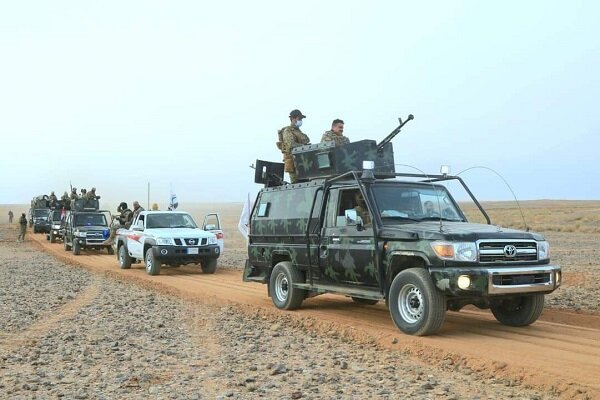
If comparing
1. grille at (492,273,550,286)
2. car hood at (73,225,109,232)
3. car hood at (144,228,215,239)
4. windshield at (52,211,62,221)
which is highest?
windshield at (52,211,62,221)

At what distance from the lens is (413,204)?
30.7 ft

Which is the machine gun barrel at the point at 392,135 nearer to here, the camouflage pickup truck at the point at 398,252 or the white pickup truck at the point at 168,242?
the camouflage pickup truck at the point at 398,252

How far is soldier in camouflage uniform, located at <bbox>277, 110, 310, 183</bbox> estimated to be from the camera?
11961 millimetres

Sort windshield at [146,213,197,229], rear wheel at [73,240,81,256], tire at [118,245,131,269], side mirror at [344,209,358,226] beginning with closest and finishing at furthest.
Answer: side mirror at [344,209,358,226], windshield at [146,213,197,229], tire at [118,245,131,269], rear wheel at [73,240,81,256]

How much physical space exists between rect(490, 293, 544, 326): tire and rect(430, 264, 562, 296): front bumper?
563mm

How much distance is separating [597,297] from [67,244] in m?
23.7

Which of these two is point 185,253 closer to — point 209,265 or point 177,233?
point 177,233

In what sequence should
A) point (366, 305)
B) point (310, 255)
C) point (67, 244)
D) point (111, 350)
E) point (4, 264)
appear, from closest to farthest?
point (111, 350)
point (310, 255)
point (366, 305)
point (4, 264)
point (67, 244)

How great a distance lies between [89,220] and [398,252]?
23165 millimetres

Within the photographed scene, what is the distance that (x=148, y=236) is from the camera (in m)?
18.1

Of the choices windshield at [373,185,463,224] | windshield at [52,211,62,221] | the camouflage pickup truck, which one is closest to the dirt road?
the camouflage pickup truck

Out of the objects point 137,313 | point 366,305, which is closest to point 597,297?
point 366,305

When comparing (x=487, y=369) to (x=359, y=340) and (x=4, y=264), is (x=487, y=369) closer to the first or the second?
(x=359, y=340)

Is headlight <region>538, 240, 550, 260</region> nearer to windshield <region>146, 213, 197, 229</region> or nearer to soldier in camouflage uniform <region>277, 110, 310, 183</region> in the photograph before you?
soldier in camouflage uniform <region>277, 110, 310, 183</region>
